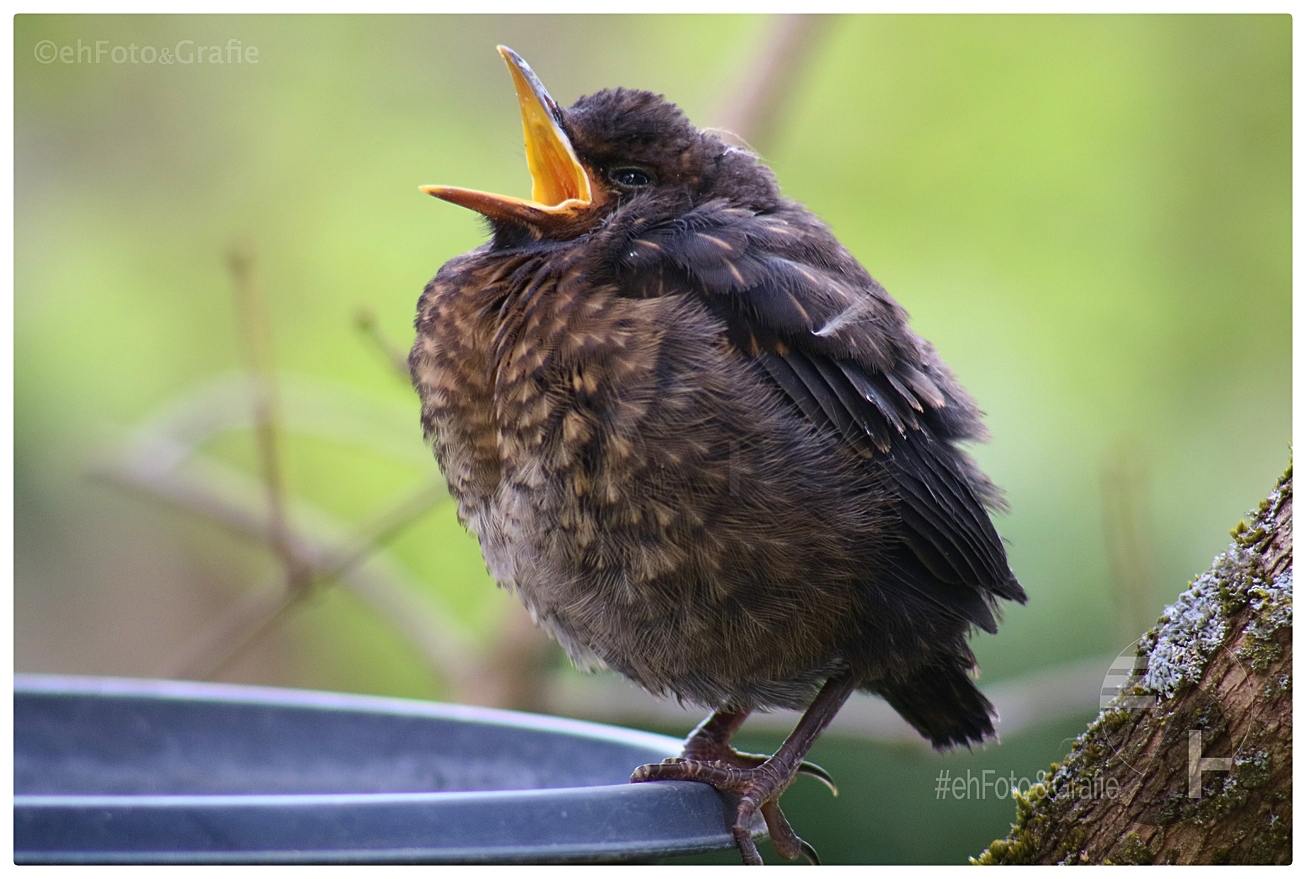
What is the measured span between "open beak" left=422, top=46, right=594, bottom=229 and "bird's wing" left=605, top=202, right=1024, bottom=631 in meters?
0.15

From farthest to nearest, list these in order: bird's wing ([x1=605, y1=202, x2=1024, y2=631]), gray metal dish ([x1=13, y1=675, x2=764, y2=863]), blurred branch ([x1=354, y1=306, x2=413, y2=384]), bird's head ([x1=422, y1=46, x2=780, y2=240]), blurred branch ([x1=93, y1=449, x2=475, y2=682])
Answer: blurred branch ([x1=93, y1=449, x2=475, y2=682]) < blurred branch ([x1=354, y1=306, x2=413, y2=384]) < bird's head ([x1=422, y1=46, x2=780, y2=240]) < bird's wing ([x1=605, y1=202, x2=1024, y2=631]) < gray metal dish ([x1=13, y1=675, x2=764, y2=863])

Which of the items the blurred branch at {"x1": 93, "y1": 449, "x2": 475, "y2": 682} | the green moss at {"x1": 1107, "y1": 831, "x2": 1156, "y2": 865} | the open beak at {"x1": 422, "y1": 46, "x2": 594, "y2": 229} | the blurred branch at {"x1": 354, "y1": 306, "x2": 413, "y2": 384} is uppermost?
the open beak at {"x1": 422, "y1": 46, "x2": 594, "y2": 229}

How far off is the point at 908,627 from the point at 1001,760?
97 cm

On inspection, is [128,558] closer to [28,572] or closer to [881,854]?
[28,572]

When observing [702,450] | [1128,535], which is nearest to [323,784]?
[702,450]

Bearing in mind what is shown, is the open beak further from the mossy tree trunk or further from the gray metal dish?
the mossy tree trunk

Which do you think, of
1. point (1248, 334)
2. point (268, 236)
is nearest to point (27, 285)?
point (268, 236)

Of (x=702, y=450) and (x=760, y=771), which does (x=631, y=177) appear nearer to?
(x=702, y=450)

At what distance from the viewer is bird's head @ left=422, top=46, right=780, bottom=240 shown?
6.70ft

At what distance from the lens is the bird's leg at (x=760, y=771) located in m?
1.79

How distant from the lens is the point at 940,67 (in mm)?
3264

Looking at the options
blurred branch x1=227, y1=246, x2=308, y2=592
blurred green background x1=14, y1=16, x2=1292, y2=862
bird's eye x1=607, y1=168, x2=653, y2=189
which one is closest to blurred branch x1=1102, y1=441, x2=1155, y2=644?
blurred green background x1=14, y1=16, x2=1292, y2=862

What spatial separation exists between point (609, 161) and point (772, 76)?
1.18 m

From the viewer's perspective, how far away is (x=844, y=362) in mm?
1901
